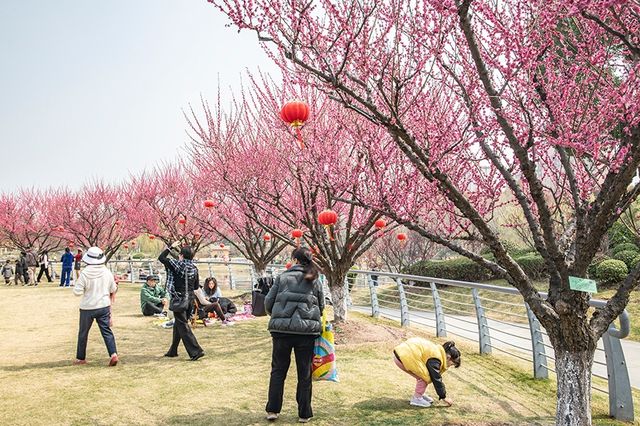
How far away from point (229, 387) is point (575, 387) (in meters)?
3.49

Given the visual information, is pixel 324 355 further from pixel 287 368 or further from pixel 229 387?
pixel 229 387

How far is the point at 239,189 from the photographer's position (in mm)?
10414

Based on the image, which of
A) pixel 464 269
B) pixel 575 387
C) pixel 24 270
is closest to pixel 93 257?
pixel 575 387

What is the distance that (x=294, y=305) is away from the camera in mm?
4270

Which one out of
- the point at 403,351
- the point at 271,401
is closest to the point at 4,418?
the point at 271,401

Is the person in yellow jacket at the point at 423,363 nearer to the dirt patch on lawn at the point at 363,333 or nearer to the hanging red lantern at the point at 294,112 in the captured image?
the hanging red lantern at the point at 294,112

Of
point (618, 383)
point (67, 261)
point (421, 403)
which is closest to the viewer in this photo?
point (618, 383)

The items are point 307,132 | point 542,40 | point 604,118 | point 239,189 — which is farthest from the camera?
point 239,189

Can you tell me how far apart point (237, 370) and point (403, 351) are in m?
2.46

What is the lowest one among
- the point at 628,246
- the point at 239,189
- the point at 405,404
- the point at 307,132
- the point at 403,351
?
the point at 405,404

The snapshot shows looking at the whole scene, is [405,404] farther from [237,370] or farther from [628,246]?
[628,246]

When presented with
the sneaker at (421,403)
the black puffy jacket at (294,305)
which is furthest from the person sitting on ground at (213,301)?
the sneaker at (421,403)

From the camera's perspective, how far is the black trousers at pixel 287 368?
4277 millimetres

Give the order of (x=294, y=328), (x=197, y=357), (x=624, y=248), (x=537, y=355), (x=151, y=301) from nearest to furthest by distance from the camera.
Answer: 1. (x=294, y=328)
2. (x=537, y=355)
3. (x=197, y=357)
4. (x=151, y=301)
5. (x=624, y=248)
